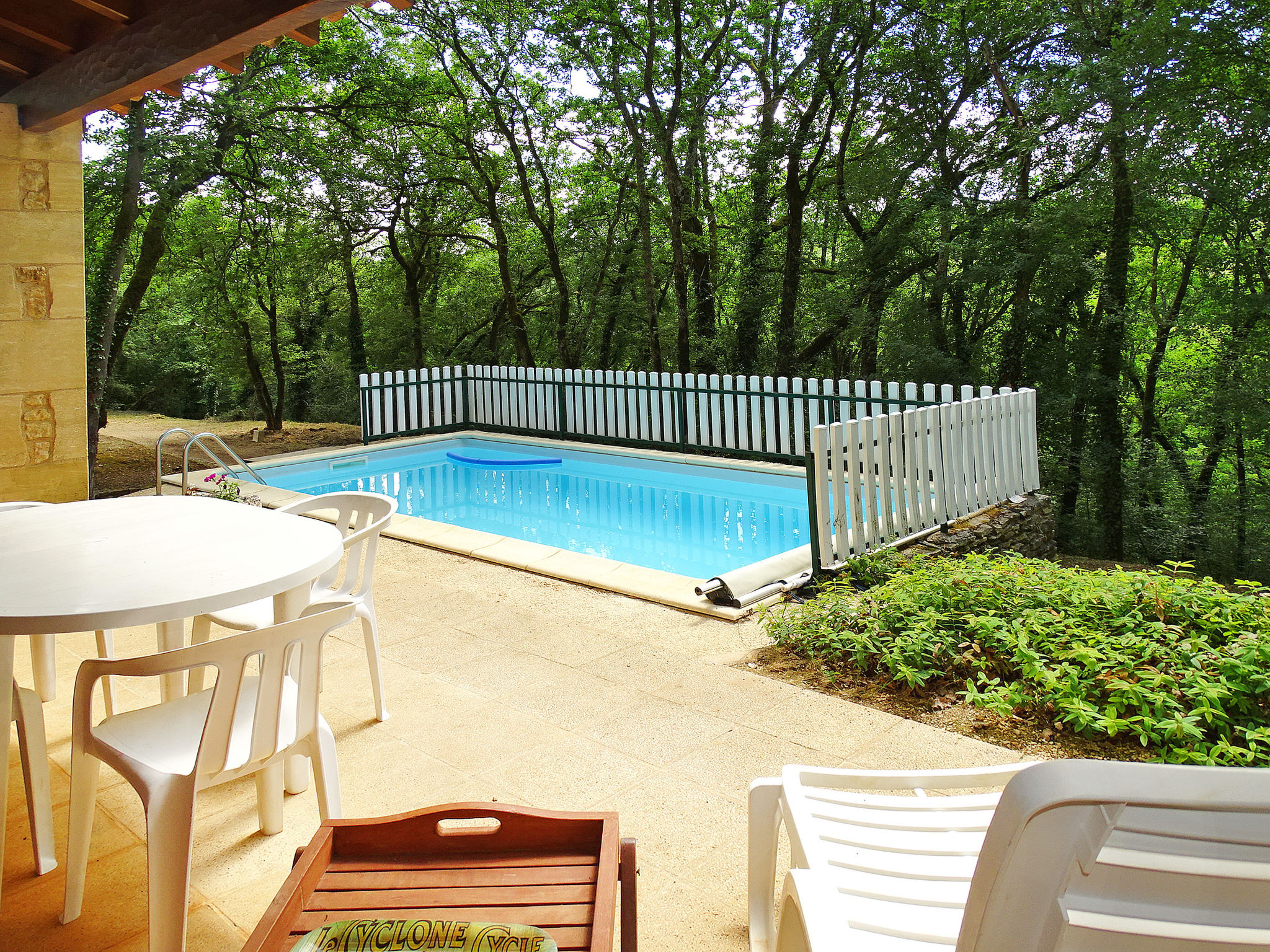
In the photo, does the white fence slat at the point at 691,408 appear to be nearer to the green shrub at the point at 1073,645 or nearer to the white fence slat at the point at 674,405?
the white fence slat at the point at 674,405

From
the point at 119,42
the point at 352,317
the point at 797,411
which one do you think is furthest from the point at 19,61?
the point at 352,317

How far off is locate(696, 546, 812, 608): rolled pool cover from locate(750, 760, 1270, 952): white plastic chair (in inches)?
152

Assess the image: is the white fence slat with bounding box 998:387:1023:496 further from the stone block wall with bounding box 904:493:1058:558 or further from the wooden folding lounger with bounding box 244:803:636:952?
the wooden folding lounger with bounding box 244:803:636:952

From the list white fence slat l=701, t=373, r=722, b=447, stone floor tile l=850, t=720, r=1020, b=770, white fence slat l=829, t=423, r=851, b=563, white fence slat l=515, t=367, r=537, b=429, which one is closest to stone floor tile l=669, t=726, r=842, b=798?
stone floor tile l=850, t=720, r=1020, b=770

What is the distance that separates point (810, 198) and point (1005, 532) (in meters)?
9.14

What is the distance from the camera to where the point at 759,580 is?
505 cm

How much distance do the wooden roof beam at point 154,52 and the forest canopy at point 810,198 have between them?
4467mm

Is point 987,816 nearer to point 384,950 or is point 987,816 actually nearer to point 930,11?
point 384,950

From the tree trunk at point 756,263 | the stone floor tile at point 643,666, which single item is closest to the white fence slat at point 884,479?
the stone floor tile at point 643,666

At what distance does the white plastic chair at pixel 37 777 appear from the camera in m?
2.33

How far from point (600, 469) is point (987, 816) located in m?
9.42

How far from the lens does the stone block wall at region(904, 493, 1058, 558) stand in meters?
6.37

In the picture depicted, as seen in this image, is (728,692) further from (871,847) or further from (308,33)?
(308,33)

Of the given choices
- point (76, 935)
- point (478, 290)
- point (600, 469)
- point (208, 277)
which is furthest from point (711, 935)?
point (478, 290)
